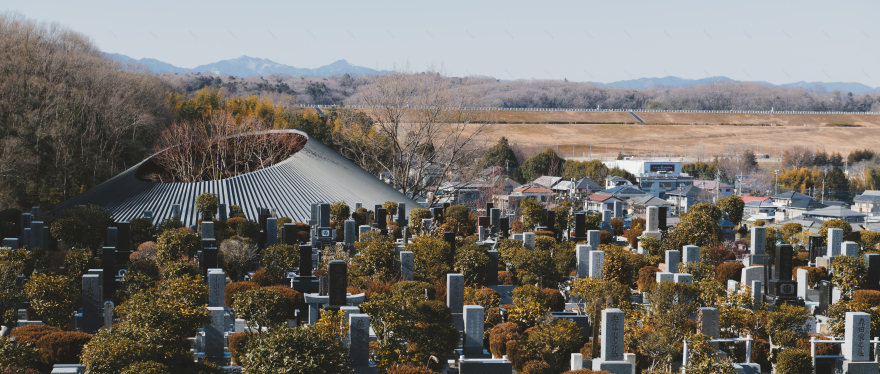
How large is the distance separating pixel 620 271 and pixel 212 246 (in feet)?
33.9

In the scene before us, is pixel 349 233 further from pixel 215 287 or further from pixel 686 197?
pixel 686 197

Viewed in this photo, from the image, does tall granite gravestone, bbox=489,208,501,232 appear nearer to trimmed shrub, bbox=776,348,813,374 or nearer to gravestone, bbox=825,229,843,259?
gravestone, bbox=825,229,843,259

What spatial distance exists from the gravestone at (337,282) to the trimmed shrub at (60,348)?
423cm

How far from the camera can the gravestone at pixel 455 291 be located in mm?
13820

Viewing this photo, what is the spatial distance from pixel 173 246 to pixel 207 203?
25.6 feet

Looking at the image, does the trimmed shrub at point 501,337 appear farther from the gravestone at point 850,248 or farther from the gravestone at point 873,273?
the gravestone at point 850,248

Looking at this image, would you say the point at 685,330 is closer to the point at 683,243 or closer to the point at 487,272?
the point at 487,272

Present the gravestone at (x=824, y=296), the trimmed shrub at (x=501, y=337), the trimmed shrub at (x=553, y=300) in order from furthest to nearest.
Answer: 1. the gravestone at (x=824, y=296)
2. the trimmed shrub at (x=553, y=300)
3. the trimmed shrub at (x=501, y=337)

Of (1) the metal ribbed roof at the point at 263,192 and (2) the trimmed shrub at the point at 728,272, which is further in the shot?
(1) the metal ribbed roof at the point at 263,192

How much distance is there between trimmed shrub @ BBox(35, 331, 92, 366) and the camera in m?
11.0

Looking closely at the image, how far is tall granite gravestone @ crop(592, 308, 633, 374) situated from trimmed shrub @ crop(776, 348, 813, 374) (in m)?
2.59

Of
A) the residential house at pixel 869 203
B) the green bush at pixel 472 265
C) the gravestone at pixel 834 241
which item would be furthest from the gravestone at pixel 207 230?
the residential house at pixel 869 203

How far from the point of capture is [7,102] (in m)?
33.4

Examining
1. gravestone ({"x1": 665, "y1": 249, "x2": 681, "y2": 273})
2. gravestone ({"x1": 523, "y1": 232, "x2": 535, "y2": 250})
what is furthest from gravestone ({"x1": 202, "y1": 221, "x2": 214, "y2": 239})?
gravestone ({"x1": 665, "y1": 249, "x2": 681, "y2": 273})
